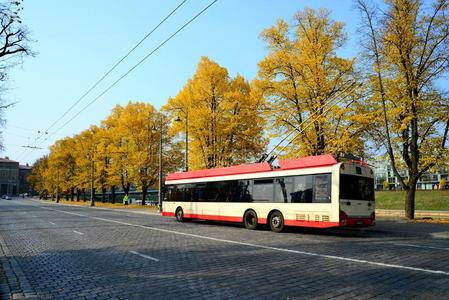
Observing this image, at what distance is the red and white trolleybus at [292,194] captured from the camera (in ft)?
46.3

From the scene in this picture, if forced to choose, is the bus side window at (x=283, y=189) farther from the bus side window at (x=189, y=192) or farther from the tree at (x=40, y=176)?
the tree at (x=40, y=176)

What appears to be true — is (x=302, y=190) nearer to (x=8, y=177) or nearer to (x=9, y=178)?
(x=9, y=178)

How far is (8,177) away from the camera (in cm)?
16412

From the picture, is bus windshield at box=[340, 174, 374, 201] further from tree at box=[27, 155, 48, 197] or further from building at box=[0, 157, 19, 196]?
building at box=[0, 157, 19, 196]

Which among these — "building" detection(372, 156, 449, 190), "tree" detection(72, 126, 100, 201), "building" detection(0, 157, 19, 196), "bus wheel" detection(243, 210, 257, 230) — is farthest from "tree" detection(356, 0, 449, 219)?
"building" detection(0, 157, 19, 196)

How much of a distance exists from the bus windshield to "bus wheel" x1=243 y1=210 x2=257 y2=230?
186 inches

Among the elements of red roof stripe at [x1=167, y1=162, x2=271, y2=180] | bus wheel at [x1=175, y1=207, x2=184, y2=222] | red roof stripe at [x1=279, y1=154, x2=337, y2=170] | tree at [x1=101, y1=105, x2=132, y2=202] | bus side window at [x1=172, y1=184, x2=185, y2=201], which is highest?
tree at [x1=101, y1=105, x2=132, y2=202]

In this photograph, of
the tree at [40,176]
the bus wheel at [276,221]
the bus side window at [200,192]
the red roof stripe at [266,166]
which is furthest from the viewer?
the tree at [40,176]

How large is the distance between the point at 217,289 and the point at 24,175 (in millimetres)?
199645

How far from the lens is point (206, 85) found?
110 feet

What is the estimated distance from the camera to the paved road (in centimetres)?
619

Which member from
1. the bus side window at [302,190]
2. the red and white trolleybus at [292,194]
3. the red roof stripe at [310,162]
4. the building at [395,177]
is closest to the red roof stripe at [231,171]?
the red and white trolleybus at [292,194]

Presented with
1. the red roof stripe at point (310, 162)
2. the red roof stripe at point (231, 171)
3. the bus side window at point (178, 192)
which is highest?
the red roof stripe at point (310, 162)

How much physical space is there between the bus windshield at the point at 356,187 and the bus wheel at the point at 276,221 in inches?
121
